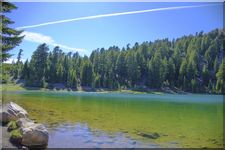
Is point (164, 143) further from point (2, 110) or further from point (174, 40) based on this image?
point (174, 40)

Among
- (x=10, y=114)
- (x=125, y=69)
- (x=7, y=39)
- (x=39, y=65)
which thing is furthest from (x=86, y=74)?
(x=10, y=114)

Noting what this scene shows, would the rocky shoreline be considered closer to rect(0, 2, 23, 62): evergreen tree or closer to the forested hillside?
rect(0, 2, 23, 62): evergreen tree

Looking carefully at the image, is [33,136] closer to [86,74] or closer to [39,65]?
[39,65]

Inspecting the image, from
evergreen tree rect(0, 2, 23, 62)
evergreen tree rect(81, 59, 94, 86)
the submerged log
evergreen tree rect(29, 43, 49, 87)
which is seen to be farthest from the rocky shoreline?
evergreen tree rect(81, 59, 94, 86)

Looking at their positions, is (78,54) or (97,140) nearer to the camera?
(97,140)

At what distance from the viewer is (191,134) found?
12.7 m

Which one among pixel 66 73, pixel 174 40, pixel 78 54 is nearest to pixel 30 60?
pixel 66 73

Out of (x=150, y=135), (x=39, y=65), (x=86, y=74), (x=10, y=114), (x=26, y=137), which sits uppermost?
(x=39, y=65)

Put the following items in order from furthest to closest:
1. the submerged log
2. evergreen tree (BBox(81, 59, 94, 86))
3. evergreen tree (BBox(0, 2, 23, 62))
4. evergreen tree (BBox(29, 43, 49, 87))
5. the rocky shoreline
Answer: evergreen tree (BBox(81, 59, 94, 86)), evergreen tree (BBox(29, 43, 49, 87)), evergreen tree (BBox(0, 2, 23, 62)), the submerged log, the rocky shoreline

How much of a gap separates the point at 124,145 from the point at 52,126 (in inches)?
165

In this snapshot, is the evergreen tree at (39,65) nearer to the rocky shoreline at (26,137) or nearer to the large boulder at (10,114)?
the large boulder at (10,114)

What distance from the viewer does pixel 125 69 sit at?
8369 centimetres

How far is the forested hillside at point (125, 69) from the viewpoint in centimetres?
7000

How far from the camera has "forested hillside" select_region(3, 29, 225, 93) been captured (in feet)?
230
